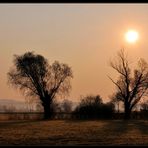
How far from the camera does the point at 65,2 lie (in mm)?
3250

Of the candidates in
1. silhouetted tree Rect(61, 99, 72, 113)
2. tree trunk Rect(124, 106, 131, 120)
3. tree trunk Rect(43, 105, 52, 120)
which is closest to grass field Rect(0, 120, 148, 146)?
tree trunk Rect(124, 106, 131, 120)

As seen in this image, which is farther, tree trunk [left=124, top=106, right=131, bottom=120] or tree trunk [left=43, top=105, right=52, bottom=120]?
tree trunk [left=43, top=105, right=52, bottom=120]

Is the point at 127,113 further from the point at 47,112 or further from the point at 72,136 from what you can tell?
the point at 72,136

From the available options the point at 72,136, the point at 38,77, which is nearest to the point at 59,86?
the point at 38,77

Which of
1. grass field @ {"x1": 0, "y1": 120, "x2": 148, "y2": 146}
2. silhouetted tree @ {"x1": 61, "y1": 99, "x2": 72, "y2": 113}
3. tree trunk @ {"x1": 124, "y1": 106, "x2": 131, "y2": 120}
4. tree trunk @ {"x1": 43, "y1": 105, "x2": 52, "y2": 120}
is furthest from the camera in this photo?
silhouetted tree @ {"x1": 61, "y1": 99, "x2": 72, "y2": 113}

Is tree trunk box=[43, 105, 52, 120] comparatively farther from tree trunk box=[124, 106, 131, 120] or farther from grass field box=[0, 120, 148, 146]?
grass field box=[0, 120, 148, 146]

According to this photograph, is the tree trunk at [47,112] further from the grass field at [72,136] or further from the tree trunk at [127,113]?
the grass field at [72,136]

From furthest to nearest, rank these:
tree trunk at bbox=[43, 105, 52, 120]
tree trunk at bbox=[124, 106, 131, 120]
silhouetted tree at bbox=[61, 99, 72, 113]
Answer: silhouetted tree at bbox=[61, 99, 72, 113] → tree trunk at bbox=[43, 105, 52, 120] → tree trunk at bbox=[124, 106, 131, 120]

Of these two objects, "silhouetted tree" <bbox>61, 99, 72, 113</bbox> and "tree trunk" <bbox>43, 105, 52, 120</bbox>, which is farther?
"silhouetted tree" <bbox>61, 99, 72, 113</bbox>

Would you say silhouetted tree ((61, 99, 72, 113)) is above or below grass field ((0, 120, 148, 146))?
above

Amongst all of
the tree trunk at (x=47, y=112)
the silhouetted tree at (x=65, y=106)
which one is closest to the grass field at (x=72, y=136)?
the tree trunk at (x=47, y=112)

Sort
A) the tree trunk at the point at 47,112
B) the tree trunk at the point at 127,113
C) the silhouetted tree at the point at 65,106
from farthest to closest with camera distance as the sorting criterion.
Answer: the silhouetted tree at the point at 65,106
the tree trunk at the point at 47,112
the tree trunk at the point at 127,113

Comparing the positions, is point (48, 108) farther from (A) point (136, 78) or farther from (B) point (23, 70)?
(A) point (136, 78)

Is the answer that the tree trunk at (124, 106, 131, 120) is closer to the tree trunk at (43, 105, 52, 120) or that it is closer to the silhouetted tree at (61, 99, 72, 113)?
the tree trunk at (43, 105, 52, 120)
